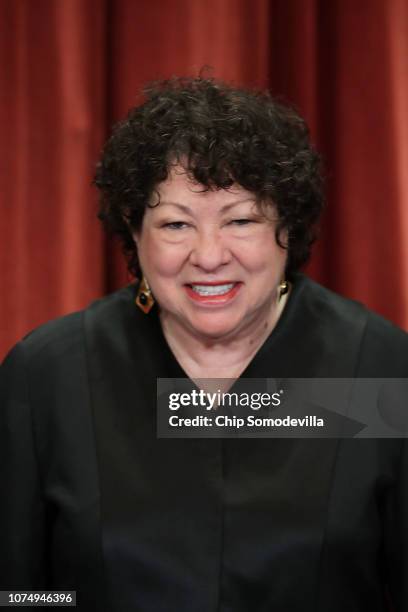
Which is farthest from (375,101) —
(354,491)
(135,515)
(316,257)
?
(135,515)

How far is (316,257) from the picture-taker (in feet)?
7.29

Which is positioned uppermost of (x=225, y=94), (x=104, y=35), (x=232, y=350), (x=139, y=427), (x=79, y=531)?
(x=104, y=35)

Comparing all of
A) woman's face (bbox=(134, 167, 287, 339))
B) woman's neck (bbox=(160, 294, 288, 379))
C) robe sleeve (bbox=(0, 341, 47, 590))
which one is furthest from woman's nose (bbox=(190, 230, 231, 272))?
robe sleeve (bbox=(0, 341, 47, 590))

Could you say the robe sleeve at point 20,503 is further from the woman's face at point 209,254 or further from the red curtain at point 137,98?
the red curtain at point 137,98

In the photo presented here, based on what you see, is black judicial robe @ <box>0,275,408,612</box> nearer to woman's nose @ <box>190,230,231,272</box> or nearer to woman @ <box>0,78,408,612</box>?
woman @ <box>0,78,408,612</box>

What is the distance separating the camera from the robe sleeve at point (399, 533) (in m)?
1.55

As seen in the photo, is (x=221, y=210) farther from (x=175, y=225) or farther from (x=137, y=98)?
(x=137, y=98)

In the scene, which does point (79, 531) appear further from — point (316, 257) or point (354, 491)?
point (316, 257)

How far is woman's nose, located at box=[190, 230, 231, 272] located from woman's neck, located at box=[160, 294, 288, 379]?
18 cm

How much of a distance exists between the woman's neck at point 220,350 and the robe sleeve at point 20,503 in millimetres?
296

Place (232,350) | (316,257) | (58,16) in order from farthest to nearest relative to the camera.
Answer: (316,257)
(58,16)
(232,350)

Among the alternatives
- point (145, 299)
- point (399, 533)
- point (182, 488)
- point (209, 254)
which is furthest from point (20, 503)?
point (399, 533)

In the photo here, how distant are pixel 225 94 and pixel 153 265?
32cm

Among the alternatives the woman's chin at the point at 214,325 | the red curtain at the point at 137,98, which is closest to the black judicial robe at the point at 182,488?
the woman's chin at the point at 214,325
